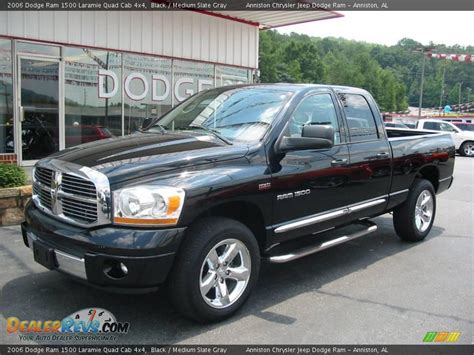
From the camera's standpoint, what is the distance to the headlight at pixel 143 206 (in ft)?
11.2

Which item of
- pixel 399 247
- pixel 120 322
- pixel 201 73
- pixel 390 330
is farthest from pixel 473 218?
pixel 201 73

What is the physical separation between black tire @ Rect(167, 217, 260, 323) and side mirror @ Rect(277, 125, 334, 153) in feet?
2.70

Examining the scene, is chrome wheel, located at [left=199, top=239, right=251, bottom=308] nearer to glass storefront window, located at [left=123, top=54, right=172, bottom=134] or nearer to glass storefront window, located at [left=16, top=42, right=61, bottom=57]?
glass storefront window, located at [left=16, top=42, right=61, bottom=57]

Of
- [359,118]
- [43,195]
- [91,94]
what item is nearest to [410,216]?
[359,118]

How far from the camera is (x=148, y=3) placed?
38.9 feet

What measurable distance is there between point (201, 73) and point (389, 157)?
888 cm

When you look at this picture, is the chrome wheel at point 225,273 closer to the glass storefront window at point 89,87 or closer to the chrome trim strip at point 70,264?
the chrome trim strip at point 70,264

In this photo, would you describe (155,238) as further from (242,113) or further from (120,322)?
(242,113)

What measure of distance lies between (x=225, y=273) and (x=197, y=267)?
0.37 meters

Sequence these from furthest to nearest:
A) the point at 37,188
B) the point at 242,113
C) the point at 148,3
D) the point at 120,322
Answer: the point at 148,3
the point at 242,113
the point at 37,188
the point at 120,322

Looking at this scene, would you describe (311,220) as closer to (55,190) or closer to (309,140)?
(309,140)

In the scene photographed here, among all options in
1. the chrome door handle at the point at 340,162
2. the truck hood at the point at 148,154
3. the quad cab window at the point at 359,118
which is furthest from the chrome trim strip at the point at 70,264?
the quad cab window at the point at 359,118

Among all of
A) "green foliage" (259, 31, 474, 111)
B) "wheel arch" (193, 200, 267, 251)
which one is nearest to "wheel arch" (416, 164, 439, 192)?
"wheel arch" (193, 200, 267, 251)

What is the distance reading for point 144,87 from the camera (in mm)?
12641
